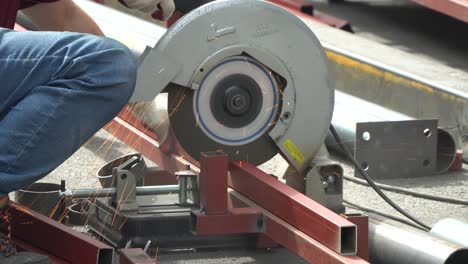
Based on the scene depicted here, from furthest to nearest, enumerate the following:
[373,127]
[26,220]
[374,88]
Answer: [374,88]
[373,127]
[26,220]

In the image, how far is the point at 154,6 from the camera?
4.55m

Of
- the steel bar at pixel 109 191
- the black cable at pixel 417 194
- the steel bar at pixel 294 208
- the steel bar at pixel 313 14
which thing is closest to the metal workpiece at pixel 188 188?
the steel bar at pixel 109 191

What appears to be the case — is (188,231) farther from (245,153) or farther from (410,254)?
(410,254)

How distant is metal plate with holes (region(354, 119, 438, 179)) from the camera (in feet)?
19.1

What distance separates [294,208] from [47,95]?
1.14 m

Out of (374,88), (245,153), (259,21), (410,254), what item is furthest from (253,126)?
(374,88)

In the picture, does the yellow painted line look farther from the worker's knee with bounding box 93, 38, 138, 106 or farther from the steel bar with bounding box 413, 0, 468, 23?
the worker's knee with bounding box 93, 38, 138, 106

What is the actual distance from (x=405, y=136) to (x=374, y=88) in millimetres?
1279

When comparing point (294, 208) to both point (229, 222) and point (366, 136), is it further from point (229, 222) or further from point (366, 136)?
point (366, 136)

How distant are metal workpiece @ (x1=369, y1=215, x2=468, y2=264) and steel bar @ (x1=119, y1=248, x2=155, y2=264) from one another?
97 centimetres

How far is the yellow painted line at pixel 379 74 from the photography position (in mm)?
6602

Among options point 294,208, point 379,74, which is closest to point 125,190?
point 294,208

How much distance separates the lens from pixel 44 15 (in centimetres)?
495

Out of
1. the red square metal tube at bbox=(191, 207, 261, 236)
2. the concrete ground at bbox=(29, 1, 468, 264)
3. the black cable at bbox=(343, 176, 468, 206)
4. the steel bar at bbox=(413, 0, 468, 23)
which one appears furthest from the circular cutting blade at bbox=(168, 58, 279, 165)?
the steel bar at bbox=(413, 0, 468, 23)
